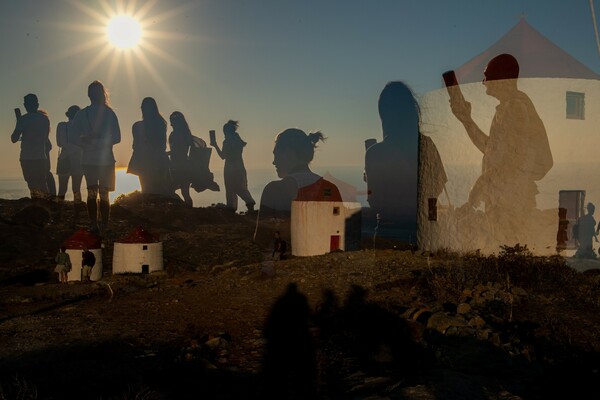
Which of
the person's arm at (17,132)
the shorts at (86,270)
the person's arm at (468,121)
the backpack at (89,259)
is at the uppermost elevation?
the person's arm at (17,132)

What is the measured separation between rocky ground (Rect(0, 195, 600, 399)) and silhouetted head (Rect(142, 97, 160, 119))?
74.6 ft

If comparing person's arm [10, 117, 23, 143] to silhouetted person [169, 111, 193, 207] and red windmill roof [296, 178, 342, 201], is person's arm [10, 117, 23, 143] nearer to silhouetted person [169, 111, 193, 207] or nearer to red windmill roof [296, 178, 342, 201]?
red windmill roof [296, 178, 342, 201]

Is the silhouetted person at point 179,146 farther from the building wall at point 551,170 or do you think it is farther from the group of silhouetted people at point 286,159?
the building wall at point 551,170

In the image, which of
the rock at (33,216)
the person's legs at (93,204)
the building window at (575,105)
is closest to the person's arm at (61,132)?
the rock at (33,216)

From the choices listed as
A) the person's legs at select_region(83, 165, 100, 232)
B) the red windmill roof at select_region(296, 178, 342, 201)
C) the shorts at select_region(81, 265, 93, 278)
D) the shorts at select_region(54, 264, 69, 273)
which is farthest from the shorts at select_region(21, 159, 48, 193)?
the red windmill roof at select_region(296, 178, 342, 201)

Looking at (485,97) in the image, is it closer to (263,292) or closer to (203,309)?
(263,292)

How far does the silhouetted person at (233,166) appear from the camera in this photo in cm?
4278

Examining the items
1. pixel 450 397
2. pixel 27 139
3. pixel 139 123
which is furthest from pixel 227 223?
pixel 450 397

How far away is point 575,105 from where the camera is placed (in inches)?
569

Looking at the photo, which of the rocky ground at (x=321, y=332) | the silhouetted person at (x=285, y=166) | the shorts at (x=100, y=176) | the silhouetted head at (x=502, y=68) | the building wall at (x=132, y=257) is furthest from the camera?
the silhouetted person at (x=285, y=166)

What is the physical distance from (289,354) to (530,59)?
1100 centimetres

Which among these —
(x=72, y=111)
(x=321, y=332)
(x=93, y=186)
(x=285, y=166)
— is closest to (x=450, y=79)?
(x=321, y=332)

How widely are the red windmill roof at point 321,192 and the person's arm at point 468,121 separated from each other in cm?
718

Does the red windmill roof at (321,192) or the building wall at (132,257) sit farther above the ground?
the red windmill roof at (321,192)
